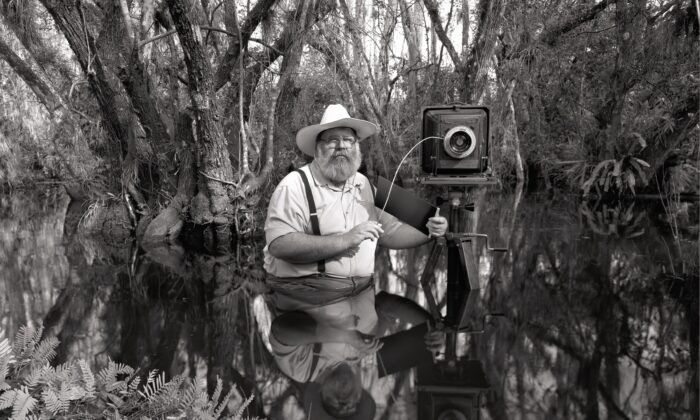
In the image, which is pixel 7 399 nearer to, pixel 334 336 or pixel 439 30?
pixel 334 336

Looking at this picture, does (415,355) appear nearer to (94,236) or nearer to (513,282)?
(513,282)

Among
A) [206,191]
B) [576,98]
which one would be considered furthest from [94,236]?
[576,98]

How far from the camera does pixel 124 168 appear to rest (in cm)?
756

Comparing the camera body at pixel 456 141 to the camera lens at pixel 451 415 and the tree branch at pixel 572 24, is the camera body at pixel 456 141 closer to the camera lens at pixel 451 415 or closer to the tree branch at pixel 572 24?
the camera lens at pixel 451 415

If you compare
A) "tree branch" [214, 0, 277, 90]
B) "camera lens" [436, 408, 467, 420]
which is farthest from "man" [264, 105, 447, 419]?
"tree branch" [214, 0, 277, 90]

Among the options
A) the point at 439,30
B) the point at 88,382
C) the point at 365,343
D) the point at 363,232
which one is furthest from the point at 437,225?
the point at 439,30

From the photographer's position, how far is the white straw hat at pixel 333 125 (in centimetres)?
339

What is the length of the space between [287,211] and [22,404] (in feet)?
7.23

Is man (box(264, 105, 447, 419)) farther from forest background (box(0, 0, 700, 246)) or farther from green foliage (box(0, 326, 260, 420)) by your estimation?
forest background (box(0, 0, 700, 246))

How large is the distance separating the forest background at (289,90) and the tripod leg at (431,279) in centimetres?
350

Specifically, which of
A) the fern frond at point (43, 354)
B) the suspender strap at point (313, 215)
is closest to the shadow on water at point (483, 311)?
the suspender strap at point (313, 215)

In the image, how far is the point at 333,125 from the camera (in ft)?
11.2

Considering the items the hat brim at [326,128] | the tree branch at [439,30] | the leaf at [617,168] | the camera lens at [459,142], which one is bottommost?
the camera lens at [459,142]

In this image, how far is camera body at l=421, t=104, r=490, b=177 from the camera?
328 centimetres
